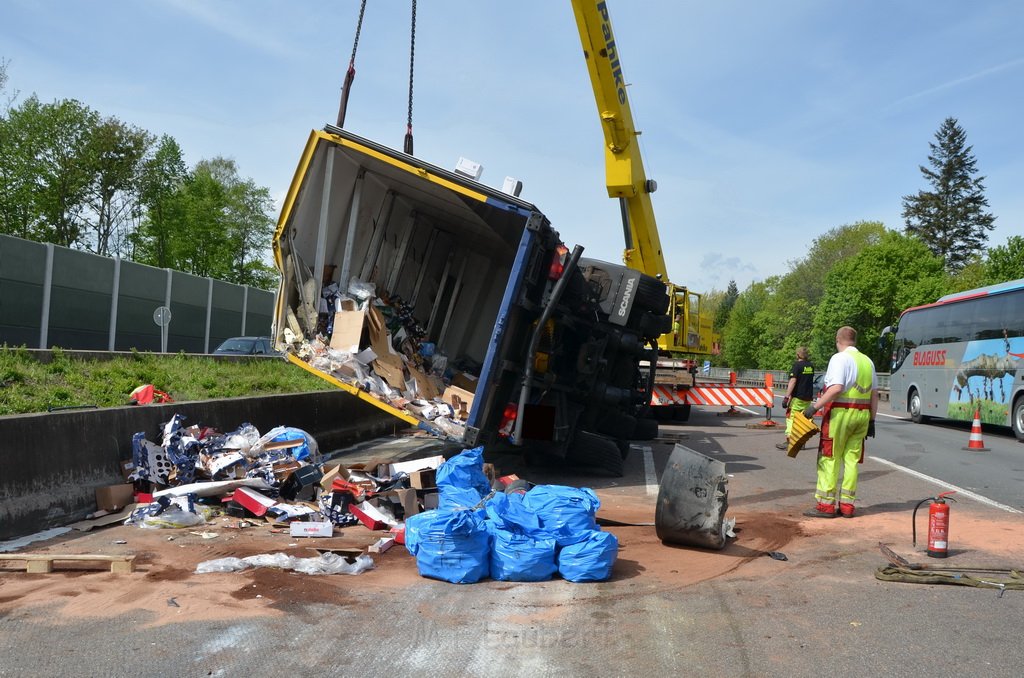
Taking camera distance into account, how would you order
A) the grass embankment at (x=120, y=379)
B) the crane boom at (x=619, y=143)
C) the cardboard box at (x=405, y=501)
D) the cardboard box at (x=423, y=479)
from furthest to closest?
the crane boom at (x=619, y=143) → the grass embankment at (x=120, y=379) → the cardboard box at (x=423, y=479) → the cardboard box at (x=405, y=501)

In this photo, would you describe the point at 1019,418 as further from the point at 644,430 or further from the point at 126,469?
the point at 126,469

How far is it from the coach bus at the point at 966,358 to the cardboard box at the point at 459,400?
12.6m

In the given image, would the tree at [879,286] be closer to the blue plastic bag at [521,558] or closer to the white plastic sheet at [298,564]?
the blue plastic bag at [521,558]

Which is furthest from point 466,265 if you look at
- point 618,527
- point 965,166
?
point 965,166

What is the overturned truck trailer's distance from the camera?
8.80 meters

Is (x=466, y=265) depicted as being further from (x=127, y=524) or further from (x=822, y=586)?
(x=822, y=586)

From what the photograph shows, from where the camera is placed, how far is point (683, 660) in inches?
156

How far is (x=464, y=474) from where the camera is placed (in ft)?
23.0

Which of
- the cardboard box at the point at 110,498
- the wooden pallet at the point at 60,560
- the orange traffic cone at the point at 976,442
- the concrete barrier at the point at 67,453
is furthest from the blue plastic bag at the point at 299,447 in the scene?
the orange traffic cone at the point at 976,442

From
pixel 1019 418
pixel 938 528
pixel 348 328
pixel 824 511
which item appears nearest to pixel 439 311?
pixel 348 328

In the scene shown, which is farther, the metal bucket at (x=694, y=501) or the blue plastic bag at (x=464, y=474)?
the blue plastic bag at (x=464, y=474)

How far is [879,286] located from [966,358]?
3860 centimetres

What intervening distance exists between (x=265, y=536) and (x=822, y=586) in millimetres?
3850

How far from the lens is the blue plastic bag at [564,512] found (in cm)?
548
